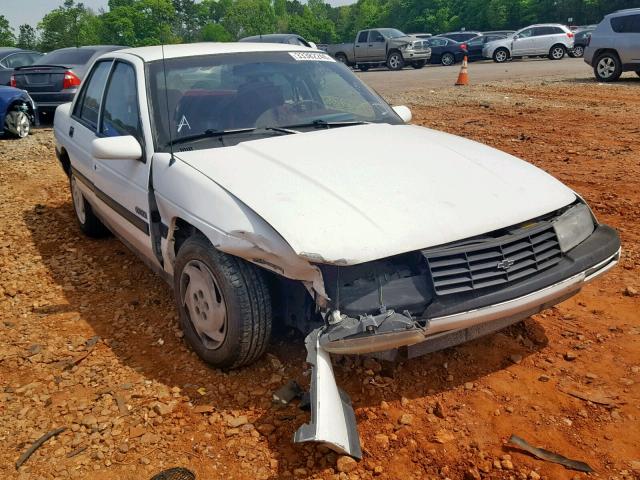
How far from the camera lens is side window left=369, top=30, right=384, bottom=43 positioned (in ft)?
83.2

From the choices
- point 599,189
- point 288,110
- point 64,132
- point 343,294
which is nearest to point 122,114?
point 288,110

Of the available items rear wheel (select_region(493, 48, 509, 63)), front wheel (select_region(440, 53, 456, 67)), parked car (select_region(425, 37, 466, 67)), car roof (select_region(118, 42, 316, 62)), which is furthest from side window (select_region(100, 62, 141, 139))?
front wheel (select_region(440, 53, 456, 67))

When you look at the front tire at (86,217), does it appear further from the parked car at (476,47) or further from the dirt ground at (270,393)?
the parked car at (476,47)

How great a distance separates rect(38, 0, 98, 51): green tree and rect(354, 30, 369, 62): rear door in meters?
77.0

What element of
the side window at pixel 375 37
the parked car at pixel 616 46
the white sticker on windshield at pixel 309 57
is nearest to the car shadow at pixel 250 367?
the white sticker on windshield at pixel 309 57

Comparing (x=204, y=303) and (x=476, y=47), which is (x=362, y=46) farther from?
(x=204, y=303)

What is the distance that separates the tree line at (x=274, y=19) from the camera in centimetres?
5578

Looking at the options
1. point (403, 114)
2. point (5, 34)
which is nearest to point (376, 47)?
point (403, 114)

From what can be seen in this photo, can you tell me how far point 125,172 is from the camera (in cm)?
368

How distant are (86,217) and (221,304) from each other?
2.69 m

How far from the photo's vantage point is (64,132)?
5090mm

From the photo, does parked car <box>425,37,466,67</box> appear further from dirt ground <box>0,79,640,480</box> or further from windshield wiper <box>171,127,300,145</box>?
windshield wiper <box>171,127,300,145</box>

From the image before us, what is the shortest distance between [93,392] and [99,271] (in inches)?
67.3

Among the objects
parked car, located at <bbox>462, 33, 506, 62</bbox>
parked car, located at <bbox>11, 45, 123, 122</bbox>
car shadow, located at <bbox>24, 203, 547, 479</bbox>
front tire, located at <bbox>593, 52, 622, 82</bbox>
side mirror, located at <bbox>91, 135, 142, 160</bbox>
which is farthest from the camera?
parked car, located at <bbox>462, 33, 506, 62</bbox>
